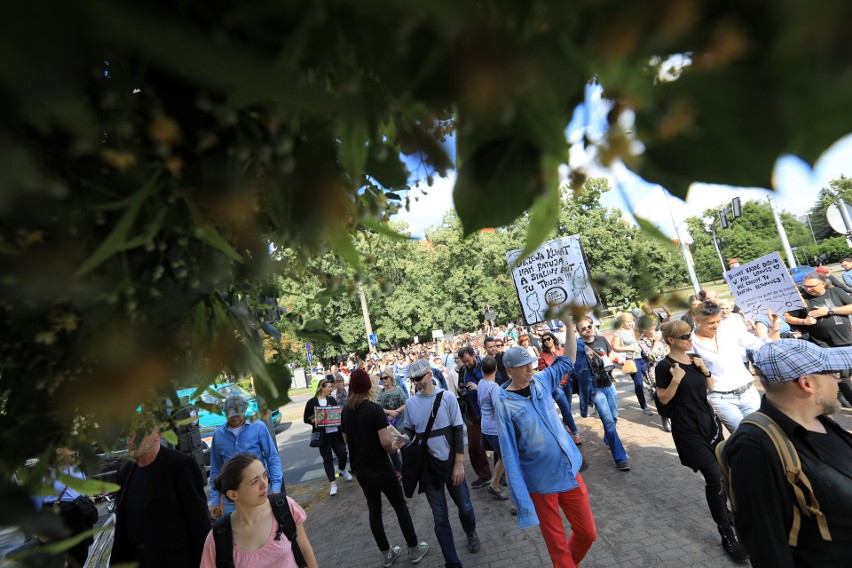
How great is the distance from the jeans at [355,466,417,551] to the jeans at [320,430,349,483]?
3.28 m

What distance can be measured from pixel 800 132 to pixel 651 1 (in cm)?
23

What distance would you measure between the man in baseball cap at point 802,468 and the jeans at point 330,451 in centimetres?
729

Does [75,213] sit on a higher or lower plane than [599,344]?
higher

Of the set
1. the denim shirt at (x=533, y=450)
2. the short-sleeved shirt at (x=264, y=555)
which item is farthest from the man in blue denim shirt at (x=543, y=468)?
the short-sleeved shirt at (x=264, y=555)

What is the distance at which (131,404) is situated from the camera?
0.89 meters

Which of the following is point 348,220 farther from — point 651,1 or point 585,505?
point 585,505

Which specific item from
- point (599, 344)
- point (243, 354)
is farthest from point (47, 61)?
point (599, 344)

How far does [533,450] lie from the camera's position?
417 cm

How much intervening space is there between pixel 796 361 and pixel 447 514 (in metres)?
3.54

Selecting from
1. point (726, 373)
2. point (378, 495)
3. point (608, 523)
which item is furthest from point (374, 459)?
point (726, 373)

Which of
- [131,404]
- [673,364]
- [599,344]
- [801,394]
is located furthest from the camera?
[599,344]

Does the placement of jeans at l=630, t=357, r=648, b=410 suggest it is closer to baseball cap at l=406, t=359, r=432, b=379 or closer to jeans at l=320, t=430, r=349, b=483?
baseball cap at l=406, t=359, r=432, b=379

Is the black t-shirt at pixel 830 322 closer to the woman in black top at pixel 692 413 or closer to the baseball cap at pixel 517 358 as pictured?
the woman in black top at pixel 692 413

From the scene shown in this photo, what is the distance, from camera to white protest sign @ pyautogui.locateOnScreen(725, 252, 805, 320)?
6375 mm
